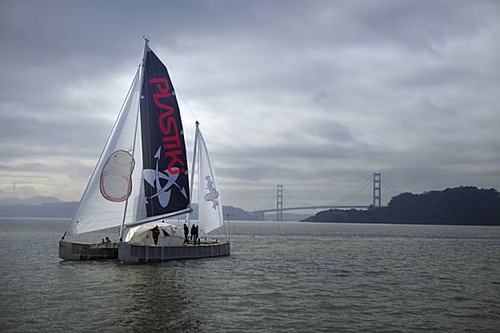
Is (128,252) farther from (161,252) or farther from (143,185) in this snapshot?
(143,185)

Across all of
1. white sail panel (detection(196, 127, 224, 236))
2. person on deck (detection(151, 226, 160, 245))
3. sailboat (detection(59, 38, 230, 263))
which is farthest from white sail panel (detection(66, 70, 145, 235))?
white sail panel (detection(196, 127, 224, 236))

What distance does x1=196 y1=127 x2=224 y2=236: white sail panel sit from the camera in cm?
4984

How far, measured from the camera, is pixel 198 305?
2414cm

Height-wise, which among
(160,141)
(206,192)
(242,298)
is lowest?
(242,298)

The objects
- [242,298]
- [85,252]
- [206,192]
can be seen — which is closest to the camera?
[242,298]

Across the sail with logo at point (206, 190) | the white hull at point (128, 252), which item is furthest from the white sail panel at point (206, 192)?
the white hull at point (128, 252)

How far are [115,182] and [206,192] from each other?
11920 millimetres

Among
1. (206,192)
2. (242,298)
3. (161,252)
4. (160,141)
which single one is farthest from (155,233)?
(242,298)

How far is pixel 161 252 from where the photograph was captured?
39.5 m

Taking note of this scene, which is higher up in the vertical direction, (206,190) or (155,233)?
(206,190)

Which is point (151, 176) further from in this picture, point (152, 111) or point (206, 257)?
point (206, 257)

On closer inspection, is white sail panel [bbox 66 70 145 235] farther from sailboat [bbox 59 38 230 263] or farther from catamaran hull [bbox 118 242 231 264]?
catamaran hull [bbox 118 242 231 264]

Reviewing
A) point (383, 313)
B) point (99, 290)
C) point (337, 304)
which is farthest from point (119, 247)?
point (383, 313)

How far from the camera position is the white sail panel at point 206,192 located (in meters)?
49.8
